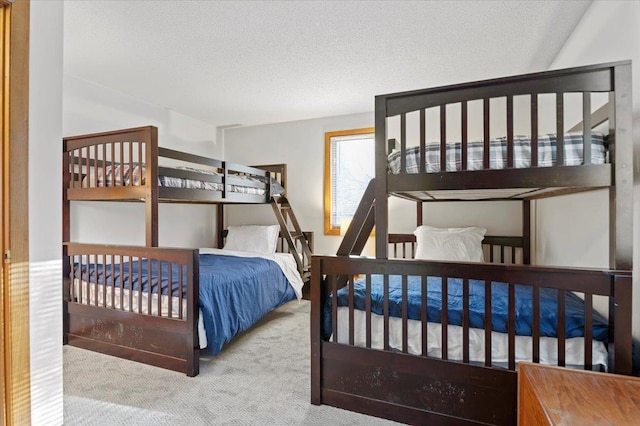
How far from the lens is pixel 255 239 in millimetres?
4230

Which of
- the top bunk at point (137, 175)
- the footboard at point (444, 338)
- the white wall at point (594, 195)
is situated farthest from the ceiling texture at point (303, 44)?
the footboard at point (444, 338)

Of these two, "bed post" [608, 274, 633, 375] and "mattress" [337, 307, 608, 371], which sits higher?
"bed post" [608, 274, 633, 375]

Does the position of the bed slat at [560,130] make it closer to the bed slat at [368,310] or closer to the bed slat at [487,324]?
the bed slat at [487,324]

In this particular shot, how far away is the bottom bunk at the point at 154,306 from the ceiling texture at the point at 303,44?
158cm

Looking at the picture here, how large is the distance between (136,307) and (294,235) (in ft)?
7.60

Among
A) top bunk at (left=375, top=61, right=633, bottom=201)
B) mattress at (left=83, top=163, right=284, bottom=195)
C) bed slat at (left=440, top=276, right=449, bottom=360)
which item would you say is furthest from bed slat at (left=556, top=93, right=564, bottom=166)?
mattress at (left=83, top=163, right=284, bottom=195)

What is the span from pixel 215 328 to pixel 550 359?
6.55ft

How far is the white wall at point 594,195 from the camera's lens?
1.50 meters

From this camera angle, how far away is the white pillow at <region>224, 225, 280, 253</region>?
4164 mm

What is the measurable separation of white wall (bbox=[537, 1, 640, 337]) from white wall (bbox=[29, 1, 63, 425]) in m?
2.74

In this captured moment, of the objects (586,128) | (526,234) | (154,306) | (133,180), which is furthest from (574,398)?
(133,180)

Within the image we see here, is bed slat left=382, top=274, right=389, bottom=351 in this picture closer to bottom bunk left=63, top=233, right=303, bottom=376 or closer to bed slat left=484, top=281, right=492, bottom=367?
bed slat left=484, top=281, right=492, bottom=367

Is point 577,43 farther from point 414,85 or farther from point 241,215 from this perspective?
point 241,215

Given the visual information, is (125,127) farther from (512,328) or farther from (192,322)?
(512,328)
